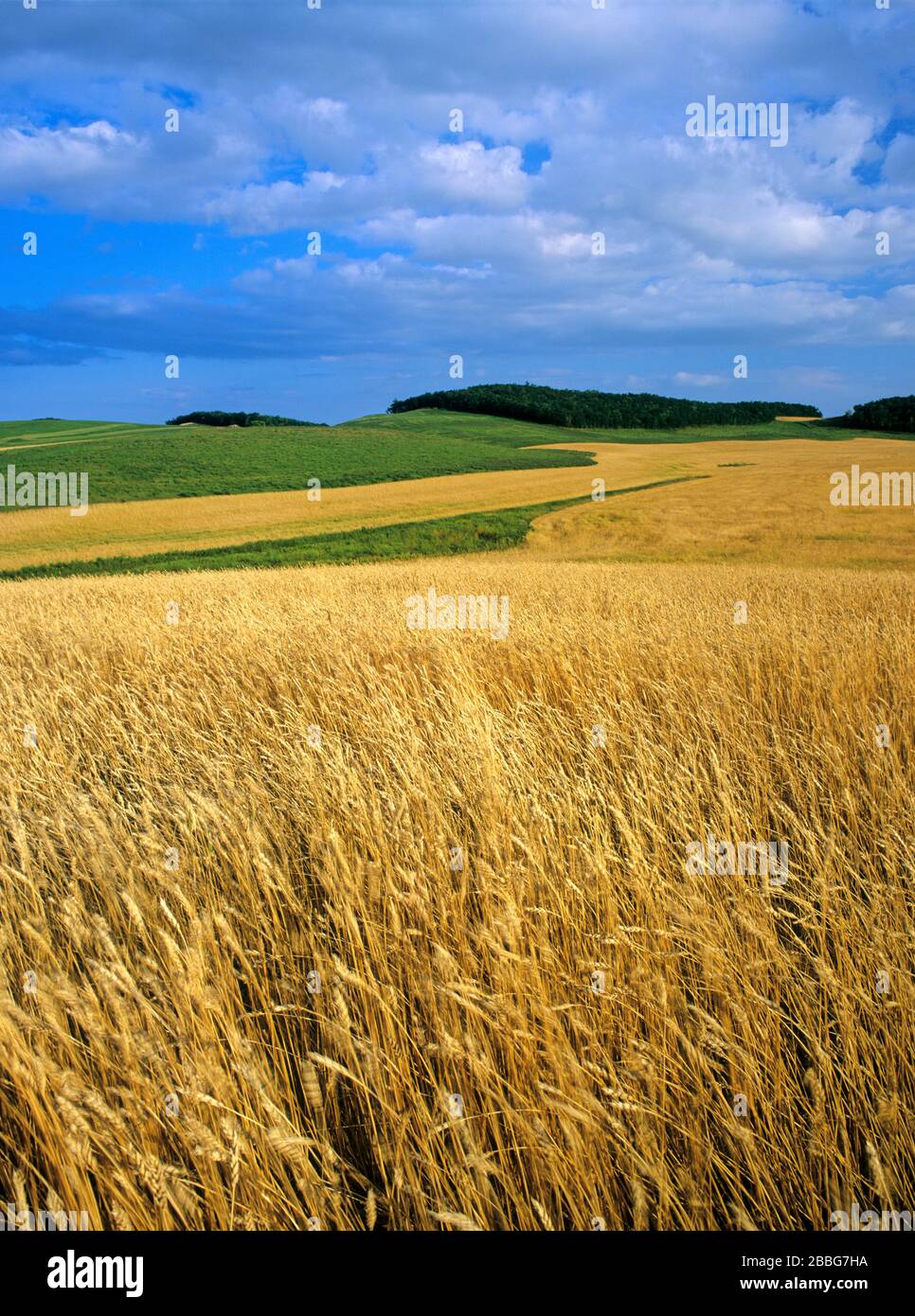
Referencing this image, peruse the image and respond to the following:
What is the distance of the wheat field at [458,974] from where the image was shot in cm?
176

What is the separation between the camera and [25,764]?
4.55 meters

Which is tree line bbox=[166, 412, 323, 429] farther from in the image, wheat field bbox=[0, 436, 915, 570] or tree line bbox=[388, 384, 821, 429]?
wheat field bbox=[0, 436, 915, 570]

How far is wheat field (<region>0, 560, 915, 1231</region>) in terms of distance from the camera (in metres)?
1.76

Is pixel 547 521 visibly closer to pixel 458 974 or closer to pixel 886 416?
pixel 458 974

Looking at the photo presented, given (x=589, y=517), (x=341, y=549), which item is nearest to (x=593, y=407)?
(x=589, y=517)

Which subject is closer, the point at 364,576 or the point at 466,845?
the point at 466,845

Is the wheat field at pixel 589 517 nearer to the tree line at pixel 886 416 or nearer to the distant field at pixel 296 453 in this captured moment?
the distant field at pixel 296 453

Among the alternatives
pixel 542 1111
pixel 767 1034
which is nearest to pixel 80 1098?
pixel 542 1111

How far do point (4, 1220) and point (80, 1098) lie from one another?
28cm

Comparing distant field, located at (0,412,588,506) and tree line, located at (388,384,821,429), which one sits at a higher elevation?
tree line, located at (388,384,821,429)

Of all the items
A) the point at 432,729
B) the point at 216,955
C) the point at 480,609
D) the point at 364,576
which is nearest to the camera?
the point at 216,955

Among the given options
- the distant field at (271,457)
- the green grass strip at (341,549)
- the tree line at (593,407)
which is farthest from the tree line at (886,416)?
Result: the green grass strip at (341,549)

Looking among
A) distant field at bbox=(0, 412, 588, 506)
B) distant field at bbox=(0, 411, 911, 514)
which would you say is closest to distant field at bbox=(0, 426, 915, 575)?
distant field at bbox=(0, 412, 588, 506)
